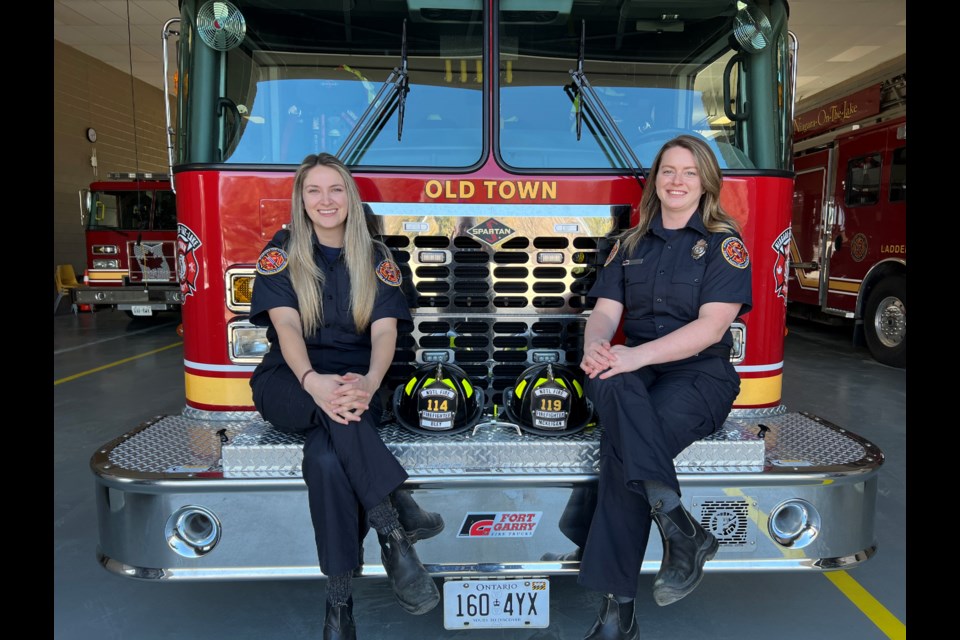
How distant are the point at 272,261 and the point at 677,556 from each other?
1.66 metres

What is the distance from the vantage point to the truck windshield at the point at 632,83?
2.66 m

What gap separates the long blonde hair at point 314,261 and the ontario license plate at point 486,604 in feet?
3.15

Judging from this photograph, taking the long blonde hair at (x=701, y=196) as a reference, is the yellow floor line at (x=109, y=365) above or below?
below

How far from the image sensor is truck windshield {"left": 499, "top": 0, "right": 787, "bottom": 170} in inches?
105

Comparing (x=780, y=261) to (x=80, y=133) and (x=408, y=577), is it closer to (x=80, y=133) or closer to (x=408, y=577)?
(x=408, y=577)

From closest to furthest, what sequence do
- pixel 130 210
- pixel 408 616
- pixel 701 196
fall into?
pixel 701 196 → pixel 408 616 → pixel 130 210

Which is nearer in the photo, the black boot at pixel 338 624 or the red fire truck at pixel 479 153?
the black boot at pixel 338 624

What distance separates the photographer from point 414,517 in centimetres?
213

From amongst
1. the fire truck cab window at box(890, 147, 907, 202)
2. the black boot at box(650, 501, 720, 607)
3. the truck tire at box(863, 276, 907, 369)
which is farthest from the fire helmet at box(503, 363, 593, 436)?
the fire truck cab window at box(890, 147, 907, 202)

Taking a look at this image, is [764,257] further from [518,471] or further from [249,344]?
[249,344]

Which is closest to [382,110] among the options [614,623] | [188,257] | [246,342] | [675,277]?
[188,257]

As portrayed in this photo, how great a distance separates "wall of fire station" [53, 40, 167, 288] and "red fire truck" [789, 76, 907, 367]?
513 inches

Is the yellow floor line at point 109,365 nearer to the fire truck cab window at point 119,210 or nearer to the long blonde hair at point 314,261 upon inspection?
the fire truck cab window at point 119,210

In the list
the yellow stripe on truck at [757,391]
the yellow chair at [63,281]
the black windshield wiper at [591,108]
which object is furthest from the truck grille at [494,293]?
the yellow chair at [63,281]
